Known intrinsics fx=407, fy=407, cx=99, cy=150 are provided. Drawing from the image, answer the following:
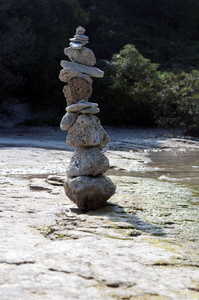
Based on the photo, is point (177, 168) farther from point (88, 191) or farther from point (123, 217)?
point (123, 217)

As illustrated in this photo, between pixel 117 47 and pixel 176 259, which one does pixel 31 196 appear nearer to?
pixel 176 259

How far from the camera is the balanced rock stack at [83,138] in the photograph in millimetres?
5410

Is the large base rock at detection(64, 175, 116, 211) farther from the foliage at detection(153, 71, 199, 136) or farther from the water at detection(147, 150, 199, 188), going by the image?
the foliage at detection(153, 71, 199, 136)

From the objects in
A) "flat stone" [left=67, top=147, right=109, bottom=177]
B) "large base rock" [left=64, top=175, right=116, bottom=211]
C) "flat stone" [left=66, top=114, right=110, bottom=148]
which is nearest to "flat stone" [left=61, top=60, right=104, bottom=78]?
"flat stone" [left=66, top=114, right=110, bottom=148]

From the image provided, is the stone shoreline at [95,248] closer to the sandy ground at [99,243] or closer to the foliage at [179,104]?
the sandy ground at [99,243]

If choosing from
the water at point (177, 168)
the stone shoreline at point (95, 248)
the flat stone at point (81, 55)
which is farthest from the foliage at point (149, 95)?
the flat stone at point (81, 55)

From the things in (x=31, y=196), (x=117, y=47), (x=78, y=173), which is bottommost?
(x=31, y=196)

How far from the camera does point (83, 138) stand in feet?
18.2

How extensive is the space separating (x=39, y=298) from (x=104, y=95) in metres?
18.5

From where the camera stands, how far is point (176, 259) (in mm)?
3453

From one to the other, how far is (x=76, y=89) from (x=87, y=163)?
108cm

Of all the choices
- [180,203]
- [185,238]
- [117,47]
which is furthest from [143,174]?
[117,47]

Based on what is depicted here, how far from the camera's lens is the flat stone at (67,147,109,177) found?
5512mm

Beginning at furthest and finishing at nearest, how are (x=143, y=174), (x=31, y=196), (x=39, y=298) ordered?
(x=143, y=174) → (x=31, y=196) → (x=39, y=298)
